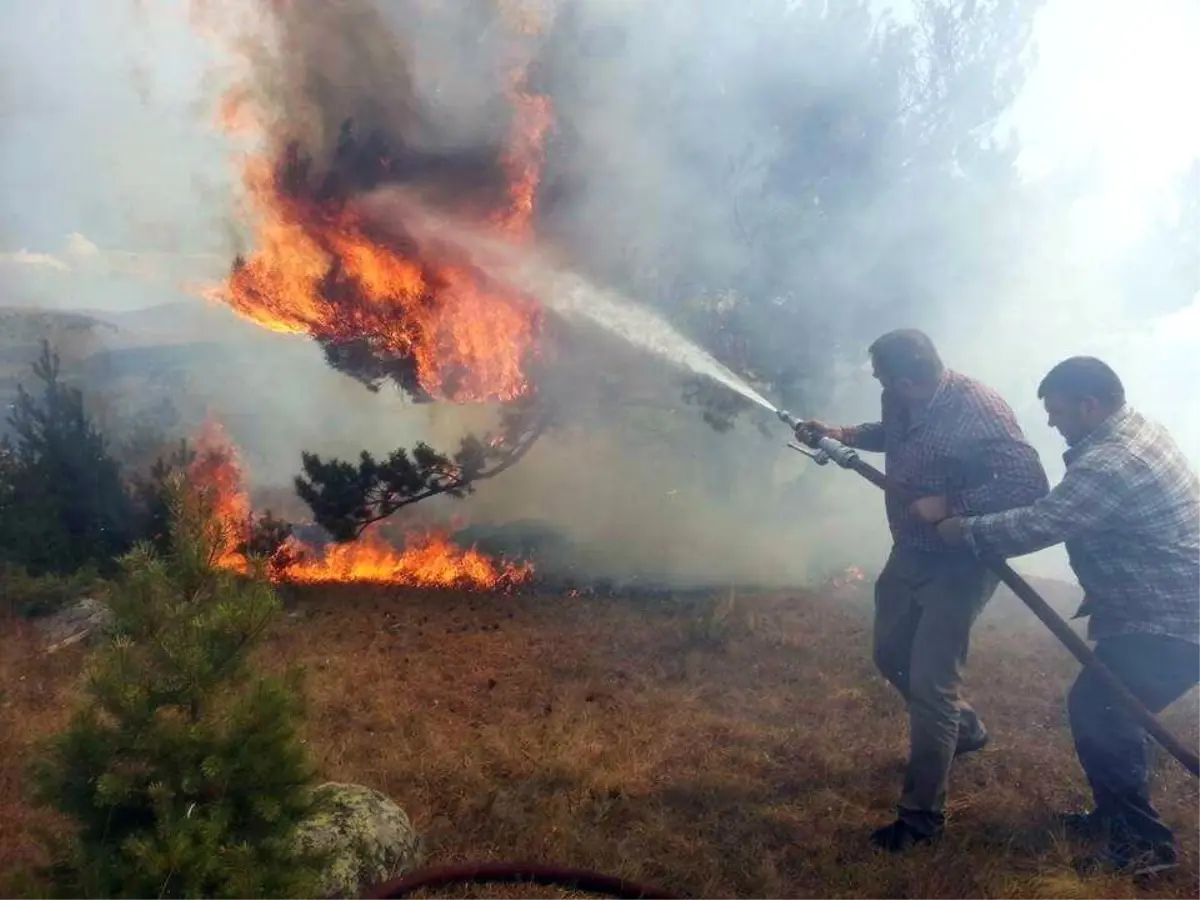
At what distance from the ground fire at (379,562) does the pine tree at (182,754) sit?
575 centimetres

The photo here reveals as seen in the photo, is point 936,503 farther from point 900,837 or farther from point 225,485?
point 225,485

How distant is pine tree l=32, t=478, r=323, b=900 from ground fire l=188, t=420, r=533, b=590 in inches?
226

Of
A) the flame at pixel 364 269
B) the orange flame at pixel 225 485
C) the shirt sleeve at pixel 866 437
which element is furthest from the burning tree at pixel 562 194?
the shirt sleeve at pixel 866 437

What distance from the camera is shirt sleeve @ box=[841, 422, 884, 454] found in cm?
545

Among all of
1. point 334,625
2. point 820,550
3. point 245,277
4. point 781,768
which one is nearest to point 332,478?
point 334,625

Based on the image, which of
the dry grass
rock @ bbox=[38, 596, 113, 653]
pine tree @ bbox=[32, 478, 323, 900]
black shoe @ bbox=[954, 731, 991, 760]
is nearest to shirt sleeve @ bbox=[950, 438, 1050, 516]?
black shoe @ bbox=[954, 731, 991, 760]

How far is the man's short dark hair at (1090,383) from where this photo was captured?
13.8ft

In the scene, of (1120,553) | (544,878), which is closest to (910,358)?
(1120,553)

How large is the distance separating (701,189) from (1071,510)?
730cm

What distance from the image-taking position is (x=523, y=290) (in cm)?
988

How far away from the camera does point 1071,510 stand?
400cm

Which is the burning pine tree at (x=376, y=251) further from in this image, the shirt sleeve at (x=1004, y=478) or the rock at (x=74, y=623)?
the shirt sleeve at (x=1004, y=478)

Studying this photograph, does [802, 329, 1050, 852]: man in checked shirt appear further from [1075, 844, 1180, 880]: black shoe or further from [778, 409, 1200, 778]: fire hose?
[1075, 844, 1180, 880]: black shoe

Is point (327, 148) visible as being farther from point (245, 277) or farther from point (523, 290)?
point (523, 290)
